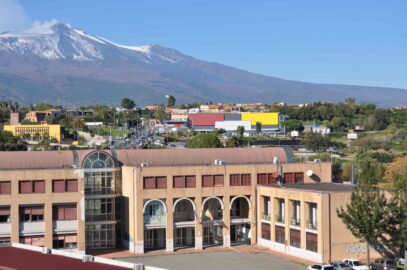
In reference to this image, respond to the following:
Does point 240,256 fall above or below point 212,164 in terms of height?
below

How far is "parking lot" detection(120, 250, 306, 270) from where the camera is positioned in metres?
42.2

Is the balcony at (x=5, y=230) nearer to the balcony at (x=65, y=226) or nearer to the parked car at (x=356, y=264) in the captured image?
the balcony at (x=65, y=226)

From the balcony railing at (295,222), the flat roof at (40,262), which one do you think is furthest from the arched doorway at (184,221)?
the flat roof at (40,262)

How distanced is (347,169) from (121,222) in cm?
3822

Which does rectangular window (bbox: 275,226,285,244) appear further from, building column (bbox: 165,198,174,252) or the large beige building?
building column (bbox: 165,198,174,252)

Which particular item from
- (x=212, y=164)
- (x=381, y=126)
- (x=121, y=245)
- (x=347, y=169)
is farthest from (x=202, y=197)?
(x=381, y=126)

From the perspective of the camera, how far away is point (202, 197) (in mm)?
48719

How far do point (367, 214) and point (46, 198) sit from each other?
1904 centimetres

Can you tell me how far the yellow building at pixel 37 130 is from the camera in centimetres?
13604

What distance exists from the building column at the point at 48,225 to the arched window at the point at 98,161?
344cm

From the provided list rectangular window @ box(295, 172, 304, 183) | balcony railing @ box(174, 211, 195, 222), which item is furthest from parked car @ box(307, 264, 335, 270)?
rectangular window @ box(295, 172, 304, 183)

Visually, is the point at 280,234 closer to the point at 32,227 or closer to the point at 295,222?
the point at 295,222

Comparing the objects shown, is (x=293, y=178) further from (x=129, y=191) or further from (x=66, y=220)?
(x=66, y=220)

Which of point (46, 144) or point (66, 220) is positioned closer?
point (66, 220)
